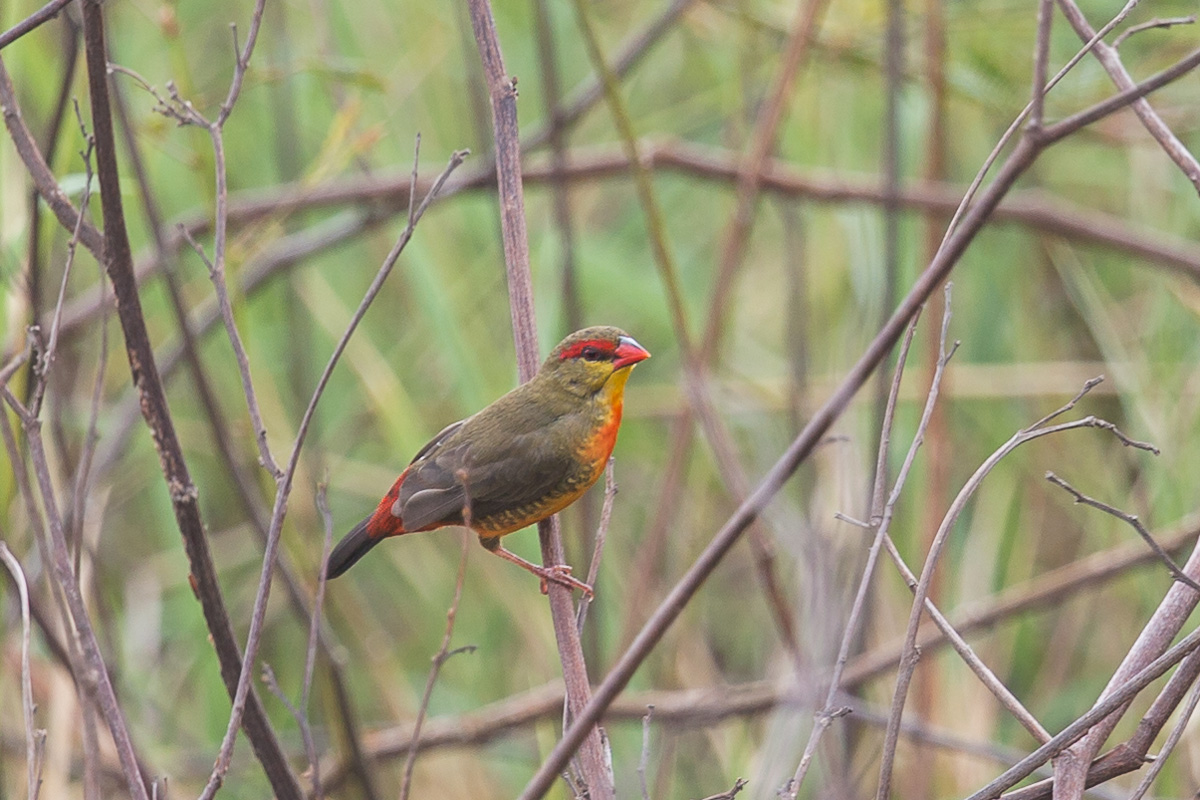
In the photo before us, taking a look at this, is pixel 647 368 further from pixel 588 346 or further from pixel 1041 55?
pixel 1041 55

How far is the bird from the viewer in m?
2.38

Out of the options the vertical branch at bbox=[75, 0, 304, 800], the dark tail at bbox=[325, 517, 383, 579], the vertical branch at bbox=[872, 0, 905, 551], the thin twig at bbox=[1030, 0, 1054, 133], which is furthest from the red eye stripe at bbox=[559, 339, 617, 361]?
the thin twig at bbox=[1030, 0, 1054, 133]

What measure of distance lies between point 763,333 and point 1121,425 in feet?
4.64

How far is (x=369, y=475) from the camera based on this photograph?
185 inches

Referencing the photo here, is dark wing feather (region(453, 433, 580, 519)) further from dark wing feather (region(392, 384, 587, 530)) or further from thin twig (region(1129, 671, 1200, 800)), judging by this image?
thin twig (region(1129, 671, 1200, 800))

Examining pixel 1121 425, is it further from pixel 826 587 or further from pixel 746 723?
pixel 826 587

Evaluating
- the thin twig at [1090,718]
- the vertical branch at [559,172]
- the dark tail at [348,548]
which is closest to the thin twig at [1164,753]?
the thin twig at [1090,718]

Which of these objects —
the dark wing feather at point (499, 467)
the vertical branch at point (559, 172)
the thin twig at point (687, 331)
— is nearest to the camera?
the dark wing feather at point (499, 467)

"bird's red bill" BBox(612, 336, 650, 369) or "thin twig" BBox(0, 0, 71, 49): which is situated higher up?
"thin twig" BBox(0, 0, 71, 49)

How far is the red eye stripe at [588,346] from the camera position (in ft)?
8.25

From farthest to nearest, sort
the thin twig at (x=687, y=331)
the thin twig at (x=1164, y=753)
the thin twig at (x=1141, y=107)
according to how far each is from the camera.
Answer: the thin twig at (x=687, y=331)
the thin twig at (x=1141, y=107)
the thin twig at (x=1164, y=753)

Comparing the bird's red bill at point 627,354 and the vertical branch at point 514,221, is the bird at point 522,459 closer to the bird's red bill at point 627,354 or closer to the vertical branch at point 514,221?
the bird's red bill at point 627,354

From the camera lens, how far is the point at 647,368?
→ 15.8 ft

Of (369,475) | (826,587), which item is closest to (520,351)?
(826,587)
